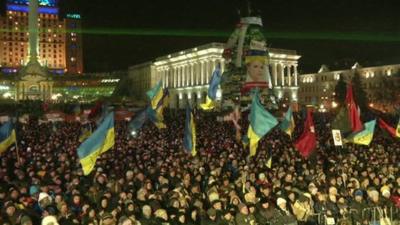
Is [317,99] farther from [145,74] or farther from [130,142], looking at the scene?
[130,142]

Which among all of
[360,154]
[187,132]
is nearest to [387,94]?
[360,154]

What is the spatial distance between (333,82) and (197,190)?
7977 centimetres

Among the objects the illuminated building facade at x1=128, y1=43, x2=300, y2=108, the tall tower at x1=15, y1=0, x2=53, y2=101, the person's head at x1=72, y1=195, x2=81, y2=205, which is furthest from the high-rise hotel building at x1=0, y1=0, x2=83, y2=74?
the person's head at x1=72, y1=195, x2=81, y2=205

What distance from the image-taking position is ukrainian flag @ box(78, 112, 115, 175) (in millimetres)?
10891

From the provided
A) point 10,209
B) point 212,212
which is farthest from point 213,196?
point 10,209

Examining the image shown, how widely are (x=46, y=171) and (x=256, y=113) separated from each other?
5.33 meters

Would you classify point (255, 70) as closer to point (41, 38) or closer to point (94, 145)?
point (94, 145)

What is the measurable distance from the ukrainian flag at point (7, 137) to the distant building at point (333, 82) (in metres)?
53.5

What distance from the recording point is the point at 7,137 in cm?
1544

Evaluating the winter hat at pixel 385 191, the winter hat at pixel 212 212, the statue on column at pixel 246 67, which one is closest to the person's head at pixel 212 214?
the winter hat at pixel 212 212

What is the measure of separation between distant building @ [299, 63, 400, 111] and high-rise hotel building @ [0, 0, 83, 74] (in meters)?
61.4

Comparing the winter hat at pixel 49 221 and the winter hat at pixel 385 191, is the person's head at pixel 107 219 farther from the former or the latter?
the winter hat at pixel 385 191

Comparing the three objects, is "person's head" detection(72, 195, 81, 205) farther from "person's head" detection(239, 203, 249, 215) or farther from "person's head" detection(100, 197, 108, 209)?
"person's head" detection(239, 203, 249, 215)

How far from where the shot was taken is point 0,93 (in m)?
95.4
